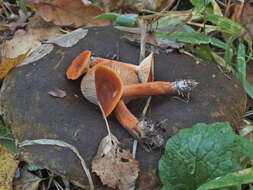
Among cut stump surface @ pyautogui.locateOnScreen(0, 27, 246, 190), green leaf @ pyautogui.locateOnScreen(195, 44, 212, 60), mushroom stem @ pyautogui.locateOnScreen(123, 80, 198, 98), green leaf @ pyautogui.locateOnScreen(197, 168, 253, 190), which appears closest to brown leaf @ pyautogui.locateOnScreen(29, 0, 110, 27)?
cut stump surface @ pyautogui.locateOnScreen(0, 27, 246, 190)

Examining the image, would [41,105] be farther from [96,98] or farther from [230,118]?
[230,118]

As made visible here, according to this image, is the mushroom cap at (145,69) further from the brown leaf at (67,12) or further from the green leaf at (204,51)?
the brown leaf at (67,12)

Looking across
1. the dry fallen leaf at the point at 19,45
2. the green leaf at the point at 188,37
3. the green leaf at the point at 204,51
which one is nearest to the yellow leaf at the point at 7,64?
the dry fallen leaf at the point at 19,45

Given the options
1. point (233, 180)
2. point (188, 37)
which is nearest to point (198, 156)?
point (233, 180)

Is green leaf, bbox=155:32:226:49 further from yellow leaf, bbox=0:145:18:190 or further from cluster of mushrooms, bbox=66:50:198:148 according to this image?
yellow leaf, bbox=0:145:18:190

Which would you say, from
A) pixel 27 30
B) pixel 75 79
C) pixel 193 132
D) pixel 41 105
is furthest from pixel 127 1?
pixel 193 132

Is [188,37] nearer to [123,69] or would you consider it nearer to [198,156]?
[123,69]

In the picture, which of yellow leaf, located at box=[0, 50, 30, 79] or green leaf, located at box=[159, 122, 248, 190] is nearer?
green leaf, located at box=[159, 122, 248, 190]
